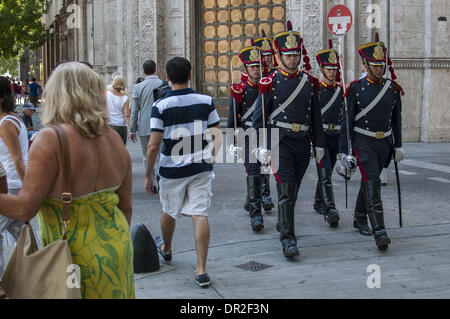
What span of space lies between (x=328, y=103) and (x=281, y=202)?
2.65 meters

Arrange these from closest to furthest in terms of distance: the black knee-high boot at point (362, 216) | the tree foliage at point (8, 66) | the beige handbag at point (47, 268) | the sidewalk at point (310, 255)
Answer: the beige handbag at point (47, 268)
the sidewalk at point (310, 255)
the black knee-high boot at point (362, 216)
the tree foliage at point (8, 66)

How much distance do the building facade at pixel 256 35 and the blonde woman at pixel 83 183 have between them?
14.7m

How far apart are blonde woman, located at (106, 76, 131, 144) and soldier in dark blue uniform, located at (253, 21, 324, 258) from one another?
4157 mm

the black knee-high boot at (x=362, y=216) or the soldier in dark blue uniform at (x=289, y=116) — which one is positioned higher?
the soldier in dark blue uniform at (x=289, y=116)

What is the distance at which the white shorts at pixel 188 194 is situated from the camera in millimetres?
5492

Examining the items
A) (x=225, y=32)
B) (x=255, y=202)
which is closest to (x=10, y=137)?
(x=255, y=202)

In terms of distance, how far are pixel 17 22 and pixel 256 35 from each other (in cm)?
1920

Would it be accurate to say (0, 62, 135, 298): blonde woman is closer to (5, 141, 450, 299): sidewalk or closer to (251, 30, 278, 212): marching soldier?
(5, 141, 450, 299): sidewalk

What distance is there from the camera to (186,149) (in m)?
5.48

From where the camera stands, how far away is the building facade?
→ 1709 cm

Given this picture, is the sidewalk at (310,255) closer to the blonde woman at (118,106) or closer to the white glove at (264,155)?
the white glove at (264,155)

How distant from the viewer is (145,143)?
10.2 m

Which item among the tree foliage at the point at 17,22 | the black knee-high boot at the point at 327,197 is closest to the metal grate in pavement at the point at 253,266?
the black knee-high boot at the point at 327,197

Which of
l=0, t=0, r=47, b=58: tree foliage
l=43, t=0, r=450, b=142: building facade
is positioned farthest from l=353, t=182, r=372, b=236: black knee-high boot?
l=0, t=0, r=47, b=58: tree foliage
